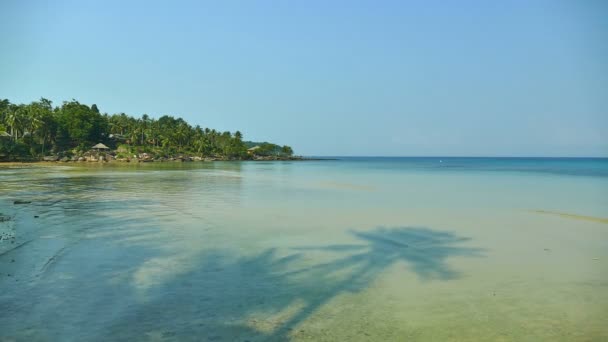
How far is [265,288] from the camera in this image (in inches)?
278

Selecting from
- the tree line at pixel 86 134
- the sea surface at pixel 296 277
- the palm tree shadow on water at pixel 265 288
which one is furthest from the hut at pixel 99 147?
the palm tree shadow on water at pixel 265 288

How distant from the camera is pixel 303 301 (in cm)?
646

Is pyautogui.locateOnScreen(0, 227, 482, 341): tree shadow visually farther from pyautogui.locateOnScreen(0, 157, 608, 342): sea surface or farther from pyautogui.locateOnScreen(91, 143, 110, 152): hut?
pyautogui.locateOnScreen(91, 143, 110, 152): hut

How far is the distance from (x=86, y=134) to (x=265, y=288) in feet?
352

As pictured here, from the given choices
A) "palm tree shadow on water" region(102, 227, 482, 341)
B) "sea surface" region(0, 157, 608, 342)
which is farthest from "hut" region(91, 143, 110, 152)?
"palm tree shadow on water" region(102, 227, 482, 341)

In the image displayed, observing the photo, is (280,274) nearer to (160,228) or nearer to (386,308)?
(386,308)

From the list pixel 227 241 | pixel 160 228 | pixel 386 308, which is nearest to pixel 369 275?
pixel 386 308

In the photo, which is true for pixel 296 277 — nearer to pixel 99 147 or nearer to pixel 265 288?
pixel 265 288

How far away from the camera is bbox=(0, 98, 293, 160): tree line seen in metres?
83.8

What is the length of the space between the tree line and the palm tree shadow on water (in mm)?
83601

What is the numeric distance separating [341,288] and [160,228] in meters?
7.85

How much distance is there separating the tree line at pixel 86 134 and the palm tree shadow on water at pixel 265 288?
274 ft

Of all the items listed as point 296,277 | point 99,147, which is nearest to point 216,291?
point 296,277

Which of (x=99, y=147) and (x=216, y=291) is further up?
(x=99, y=147)
